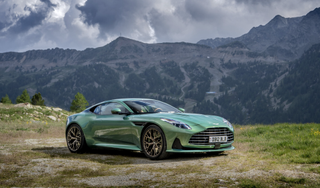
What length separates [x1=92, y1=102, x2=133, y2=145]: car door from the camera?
7970 mm

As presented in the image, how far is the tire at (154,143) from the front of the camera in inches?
283

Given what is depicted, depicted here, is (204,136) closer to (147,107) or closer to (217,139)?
(217,139)

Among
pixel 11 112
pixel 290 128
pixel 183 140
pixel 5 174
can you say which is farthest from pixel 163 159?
pixel 11 112

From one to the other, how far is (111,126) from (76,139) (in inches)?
63.5

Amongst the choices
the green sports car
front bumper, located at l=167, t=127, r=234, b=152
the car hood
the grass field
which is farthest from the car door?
front bumper, located at l=167, t=127, r=234, b=152

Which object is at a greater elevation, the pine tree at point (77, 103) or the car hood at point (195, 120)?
the pine tree at point (77, 103)

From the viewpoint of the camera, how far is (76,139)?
9.27 m

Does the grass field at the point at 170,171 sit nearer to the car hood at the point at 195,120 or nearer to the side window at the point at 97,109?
the car hood at the point at 195,120

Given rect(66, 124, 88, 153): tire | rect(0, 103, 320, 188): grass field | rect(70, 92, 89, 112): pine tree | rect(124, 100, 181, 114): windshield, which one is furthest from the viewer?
rect(70, 92, 89, 112): pine tree

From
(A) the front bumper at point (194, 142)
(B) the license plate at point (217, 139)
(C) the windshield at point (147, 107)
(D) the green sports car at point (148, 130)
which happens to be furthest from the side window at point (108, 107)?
(B) the license plate at point (217, 139)

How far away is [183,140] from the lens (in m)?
7.08

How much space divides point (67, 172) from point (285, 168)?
425 centimetres

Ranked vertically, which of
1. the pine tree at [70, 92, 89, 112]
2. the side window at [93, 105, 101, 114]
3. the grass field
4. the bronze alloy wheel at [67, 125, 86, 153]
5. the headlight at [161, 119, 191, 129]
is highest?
the pine tree at [70, 92, 89, 112]

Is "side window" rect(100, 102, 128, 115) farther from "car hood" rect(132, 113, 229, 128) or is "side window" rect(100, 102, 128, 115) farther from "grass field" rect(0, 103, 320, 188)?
"grass field" rect(0, 103, 320, 188)
